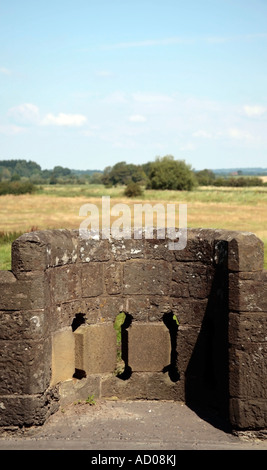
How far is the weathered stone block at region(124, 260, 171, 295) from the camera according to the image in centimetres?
715

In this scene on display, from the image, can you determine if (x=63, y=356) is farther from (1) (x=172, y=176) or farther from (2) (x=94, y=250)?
(1) (x=172, y=176)

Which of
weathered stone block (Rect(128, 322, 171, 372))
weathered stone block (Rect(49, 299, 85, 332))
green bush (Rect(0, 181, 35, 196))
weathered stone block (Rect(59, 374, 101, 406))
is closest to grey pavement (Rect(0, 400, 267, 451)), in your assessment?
weathered stone block (Rect(59, 374, 101, 406))

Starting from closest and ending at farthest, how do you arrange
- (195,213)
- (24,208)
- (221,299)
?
(221,299)
(195,213)
(24,208)

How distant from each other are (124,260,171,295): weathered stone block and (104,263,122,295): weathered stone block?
79mm

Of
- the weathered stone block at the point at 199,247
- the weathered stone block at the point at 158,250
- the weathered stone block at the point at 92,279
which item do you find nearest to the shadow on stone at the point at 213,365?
the weathered stone block at the point at 199,247

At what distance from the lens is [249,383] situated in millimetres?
6223

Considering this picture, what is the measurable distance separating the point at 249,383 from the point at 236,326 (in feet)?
1.95

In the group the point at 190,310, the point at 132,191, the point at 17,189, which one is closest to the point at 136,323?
the point at 190,310

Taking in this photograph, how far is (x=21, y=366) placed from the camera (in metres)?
6.24

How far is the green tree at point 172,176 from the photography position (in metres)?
92.8

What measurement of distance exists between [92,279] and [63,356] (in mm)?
922

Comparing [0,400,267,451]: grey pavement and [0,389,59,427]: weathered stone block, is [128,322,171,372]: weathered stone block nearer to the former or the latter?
[0,400,267,451]: grey pavement
